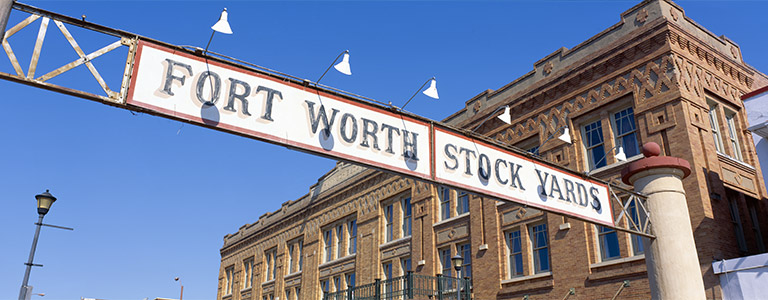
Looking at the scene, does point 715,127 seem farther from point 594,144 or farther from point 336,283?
point 336,283

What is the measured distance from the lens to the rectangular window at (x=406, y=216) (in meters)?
25.0

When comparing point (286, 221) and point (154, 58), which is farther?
point (286, 221)

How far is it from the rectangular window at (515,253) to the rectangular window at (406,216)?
6.31 m

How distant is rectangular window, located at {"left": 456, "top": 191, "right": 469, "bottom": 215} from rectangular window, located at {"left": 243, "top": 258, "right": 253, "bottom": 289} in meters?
20.7

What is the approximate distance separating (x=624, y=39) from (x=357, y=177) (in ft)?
50.5

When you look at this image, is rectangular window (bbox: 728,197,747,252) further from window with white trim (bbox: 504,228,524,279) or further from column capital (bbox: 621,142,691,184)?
column capital (bbox: 621,142,691,184)

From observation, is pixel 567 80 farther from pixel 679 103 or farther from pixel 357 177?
pixel 357 177

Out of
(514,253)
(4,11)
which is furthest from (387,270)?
(4,11)

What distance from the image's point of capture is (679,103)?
15086 mm

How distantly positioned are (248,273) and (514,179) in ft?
115

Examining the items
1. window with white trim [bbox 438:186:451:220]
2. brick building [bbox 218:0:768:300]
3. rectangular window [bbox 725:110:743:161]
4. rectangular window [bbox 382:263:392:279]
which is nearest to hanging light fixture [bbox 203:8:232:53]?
brick building [bbox 218:0:768:300]

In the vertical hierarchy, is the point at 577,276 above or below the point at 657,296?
above

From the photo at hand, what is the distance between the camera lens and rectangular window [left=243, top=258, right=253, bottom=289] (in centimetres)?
3853

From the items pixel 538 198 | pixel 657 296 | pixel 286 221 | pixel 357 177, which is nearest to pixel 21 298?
pixel 538 198
